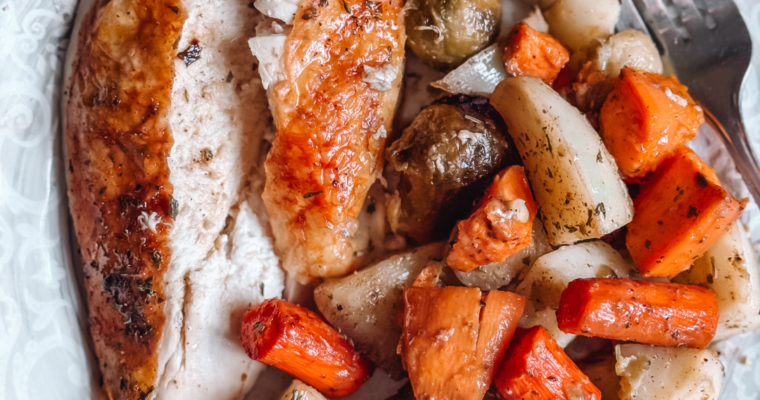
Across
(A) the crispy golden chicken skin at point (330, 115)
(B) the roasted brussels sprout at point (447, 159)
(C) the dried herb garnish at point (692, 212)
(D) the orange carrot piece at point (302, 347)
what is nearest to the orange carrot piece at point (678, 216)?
(C) the dried herb garnish at point (692, 212)

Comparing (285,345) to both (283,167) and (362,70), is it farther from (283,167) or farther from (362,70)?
(362,70)

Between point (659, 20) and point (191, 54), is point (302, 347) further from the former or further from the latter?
point (659, 20)

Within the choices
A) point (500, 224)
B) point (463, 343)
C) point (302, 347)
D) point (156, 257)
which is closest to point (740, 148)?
point (500, 224)

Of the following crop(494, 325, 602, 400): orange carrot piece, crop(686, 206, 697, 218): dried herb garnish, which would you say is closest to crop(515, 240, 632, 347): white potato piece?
crop(494, 325, 602, 400): orange carrot piece

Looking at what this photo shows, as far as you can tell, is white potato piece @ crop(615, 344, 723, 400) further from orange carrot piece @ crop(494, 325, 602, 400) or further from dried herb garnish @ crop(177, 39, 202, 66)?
dried herb garnish @ crop(177, 39, 202, 66)

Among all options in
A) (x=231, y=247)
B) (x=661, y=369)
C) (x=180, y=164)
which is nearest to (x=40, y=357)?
(x=231, y=247)

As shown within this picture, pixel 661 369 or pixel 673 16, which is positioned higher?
pixel 673 16
